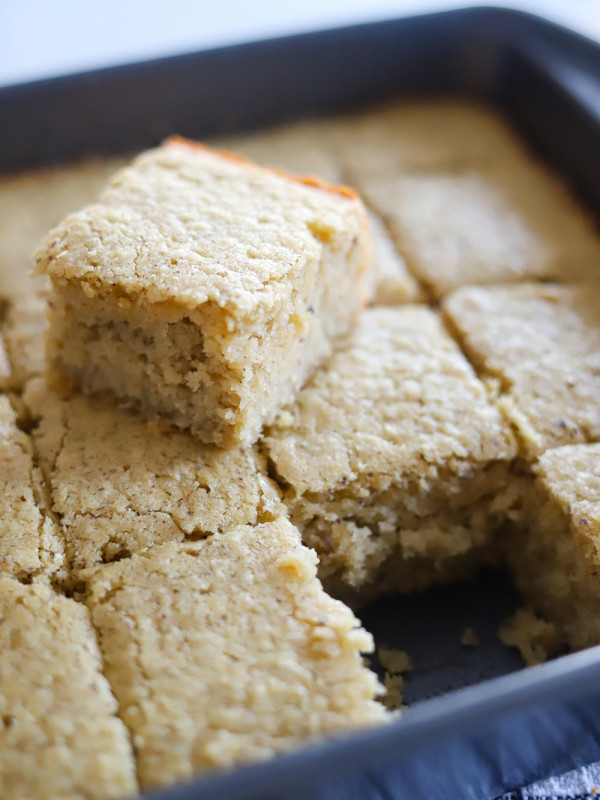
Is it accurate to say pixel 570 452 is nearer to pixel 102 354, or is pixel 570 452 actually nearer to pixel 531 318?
pixel 531 318

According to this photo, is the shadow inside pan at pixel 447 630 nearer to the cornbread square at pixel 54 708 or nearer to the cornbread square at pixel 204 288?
the cornbread square at pixel 204 288

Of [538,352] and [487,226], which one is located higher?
[487,226]

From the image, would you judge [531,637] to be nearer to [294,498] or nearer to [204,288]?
[294,498]

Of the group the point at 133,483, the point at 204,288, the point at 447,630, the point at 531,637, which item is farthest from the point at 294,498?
the point at 531,637

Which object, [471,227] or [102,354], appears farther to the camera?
[471,227]

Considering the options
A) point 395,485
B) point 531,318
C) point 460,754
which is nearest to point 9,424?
point 395,485

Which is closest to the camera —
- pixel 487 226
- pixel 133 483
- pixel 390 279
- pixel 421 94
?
pixel 133 483
